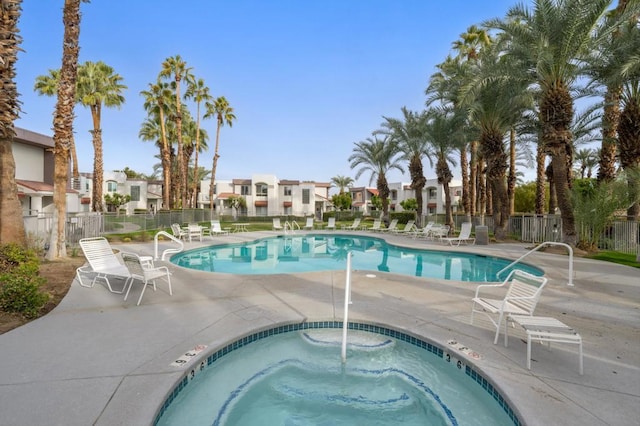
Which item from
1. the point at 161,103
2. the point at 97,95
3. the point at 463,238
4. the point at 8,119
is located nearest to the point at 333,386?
the point at 8,119

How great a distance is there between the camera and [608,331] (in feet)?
14.5

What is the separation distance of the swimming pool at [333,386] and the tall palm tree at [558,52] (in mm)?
12126

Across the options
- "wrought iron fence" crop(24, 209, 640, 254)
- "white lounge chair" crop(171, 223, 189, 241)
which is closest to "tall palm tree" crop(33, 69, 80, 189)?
"wrought iron fence" crop(24, 209, 640, 254)

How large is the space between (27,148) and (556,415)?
23.4 metres

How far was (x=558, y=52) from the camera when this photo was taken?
11.4 meters

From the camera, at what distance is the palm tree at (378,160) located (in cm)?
2750

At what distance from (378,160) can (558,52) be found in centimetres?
1715

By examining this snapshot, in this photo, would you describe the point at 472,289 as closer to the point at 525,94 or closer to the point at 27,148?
the point at 525,94

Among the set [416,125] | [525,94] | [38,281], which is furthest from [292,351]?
[416,125]

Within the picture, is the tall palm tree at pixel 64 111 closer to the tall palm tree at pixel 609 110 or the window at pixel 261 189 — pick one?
the tall palm tree at pixel 609 110

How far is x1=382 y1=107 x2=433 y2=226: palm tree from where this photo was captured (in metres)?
22.7

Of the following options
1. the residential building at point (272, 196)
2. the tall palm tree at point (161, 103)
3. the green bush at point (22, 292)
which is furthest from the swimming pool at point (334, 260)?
the residential building at point (272, 196)

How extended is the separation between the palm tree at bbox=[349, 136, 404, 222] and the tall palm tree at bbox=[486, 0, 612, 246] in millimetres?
14400

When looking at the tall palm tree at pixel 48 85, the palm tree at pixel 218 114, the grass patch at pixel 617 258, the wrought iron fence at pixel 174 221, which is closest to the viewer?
the grass patch at pixel 617 258
